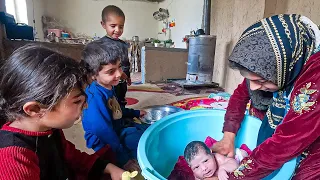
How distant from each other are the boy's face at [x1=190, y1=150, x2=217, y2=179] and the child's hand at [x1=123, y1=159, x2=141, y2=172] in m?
0.34

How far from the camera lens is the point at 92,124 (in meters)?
1.04

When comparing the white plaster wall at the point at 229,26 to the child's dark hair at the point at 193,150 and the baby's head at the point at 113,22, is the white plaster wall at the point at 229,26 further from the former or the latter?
the child's dark hair at the point at 193,150

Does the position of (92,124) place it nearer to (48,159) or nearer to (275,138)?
(48,159)

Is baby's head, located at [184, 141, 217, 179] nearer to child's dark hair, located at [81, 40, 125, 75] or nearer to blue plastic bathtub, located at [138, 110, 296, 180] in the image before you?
blue plastic bathtub, located at [138, 110, 296, 180]

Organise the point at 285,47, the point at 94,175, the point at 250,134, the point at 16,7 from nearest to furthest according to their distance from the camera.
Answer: the point at 285,47, the point at 94,175, the point at 250,134, the point at 16,7

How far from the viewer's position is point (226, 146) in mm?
950

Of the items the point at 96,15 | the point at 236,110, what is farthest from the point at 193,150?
the point at 96,15

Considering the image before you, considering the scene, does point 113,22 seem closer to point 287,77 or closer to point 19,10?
point 287,77

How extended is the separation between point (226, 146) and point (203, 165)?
0.52 ft

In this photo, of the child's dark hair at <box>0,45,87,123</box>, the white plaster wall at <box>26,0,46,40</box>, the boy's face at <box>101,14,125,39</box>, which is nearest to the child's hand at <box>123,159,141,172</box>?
the child's dark hair at <box>0,45,87,123</box>

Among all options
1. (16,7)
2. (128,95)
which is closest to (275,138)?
(128,95)

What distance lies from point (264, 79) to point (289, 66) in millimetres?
68

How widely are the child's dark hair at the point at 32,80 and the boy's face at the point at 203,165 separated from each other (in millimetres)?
591

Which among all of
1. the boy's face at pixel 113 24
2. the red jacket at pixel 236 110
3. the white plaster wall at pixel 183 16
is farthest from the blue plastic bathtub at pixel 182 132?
the white plaster wall at pixel 183 16
